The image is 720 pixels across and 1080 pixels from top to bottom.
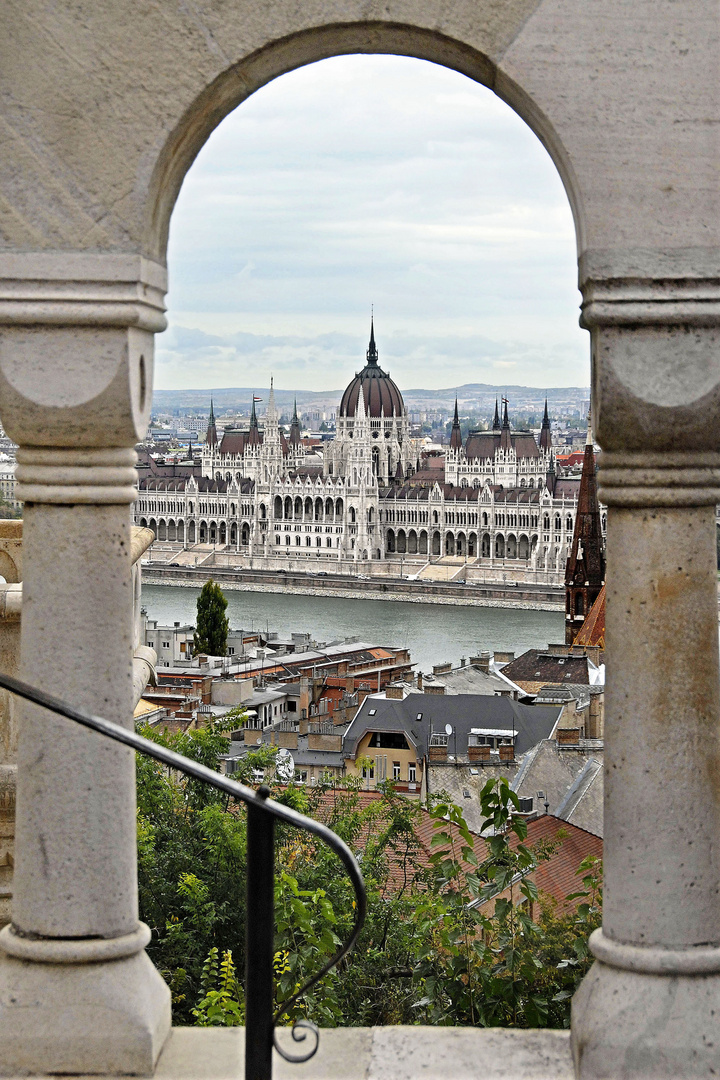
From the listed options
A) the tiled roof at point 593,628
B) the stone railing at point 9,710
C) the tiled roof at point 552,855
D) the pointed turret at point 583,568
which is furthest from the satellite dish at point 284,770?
the pointed turret at point 583,568

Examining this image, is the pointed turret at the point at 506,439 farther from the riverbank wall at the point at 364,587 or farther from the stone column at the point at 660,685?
the stone column at the point at 660,685

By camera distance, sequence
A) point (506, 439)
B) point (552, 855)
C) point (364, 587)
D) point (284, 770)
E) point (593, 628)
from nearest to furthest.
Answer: point (552, 855), point (284, 770), point (593, 628), point (364, 587), point (506, 439)

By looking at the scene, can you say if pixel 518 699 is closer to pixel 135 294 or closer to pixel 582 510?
pixel 582 510

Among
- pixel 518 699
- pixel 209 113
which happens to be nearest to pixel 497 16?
pixel 209 113

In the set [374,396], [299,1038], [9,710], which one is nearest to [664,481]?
[299,1038]

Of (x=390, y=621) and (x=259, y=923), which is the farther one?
(x=390, y=621)

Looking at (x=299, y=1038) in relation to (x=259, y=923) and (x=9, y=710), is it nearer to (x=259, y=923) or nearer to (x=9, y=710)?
(x=259, y=923)
